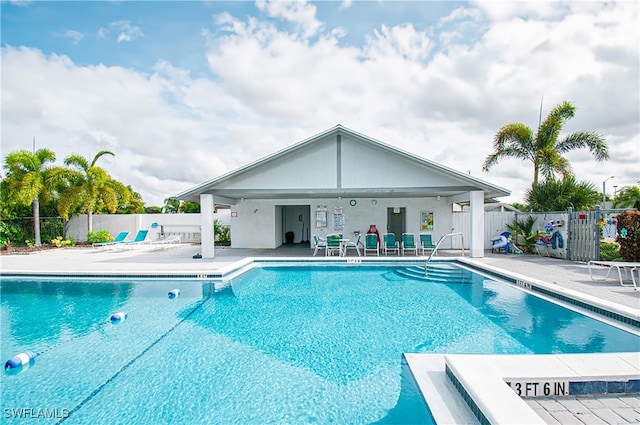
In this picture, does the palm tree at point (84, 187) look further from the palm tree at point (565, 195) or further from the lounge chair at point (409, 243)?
the palm tree at point (565, 195)

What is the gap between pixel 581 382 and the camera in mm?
3707

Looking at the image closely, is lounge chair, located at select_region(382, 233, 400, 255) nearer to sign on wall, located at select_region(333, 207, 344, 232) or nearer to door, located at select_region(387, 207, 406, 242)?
door, located at select_region(387, 207, 406, 242)

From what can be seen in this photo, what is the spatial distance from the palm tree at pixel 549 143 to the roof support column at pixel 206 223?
16656mm

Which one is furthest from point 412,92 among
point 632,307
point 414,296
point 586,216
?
point 632,307

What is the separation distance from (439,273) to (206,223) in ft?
31.5

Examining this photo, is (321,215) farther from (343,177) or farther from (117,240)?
(117,240)

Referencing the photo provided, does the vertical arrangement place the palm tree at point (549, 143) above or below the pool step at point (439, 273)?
above

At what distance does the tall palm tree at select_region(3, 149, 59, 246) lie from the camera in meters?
18.8

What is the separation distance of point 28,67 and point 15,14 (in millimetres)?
2249

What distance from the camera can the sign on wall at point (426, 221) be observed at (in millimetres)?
17578

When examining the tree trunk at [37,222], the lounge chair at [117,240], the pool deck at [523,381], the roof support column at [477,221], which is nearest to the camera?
the pool deck at [523,381]

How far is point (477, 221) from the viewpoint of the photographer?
44.5 feet

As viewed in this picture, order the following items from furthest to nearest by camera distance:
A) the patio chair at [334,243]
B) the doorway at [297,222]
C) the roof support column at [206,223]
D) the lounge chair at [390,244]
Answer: the doorway at [297,222]
the lounge chair at [390,244]
the patio chair at [334,243]
the roof support column at [206,223]

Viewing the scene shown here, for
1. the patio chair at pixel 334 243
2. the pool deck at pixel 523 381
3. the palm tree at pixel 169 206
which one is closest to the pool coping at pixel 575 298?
the pool deck at pixel 523 381
